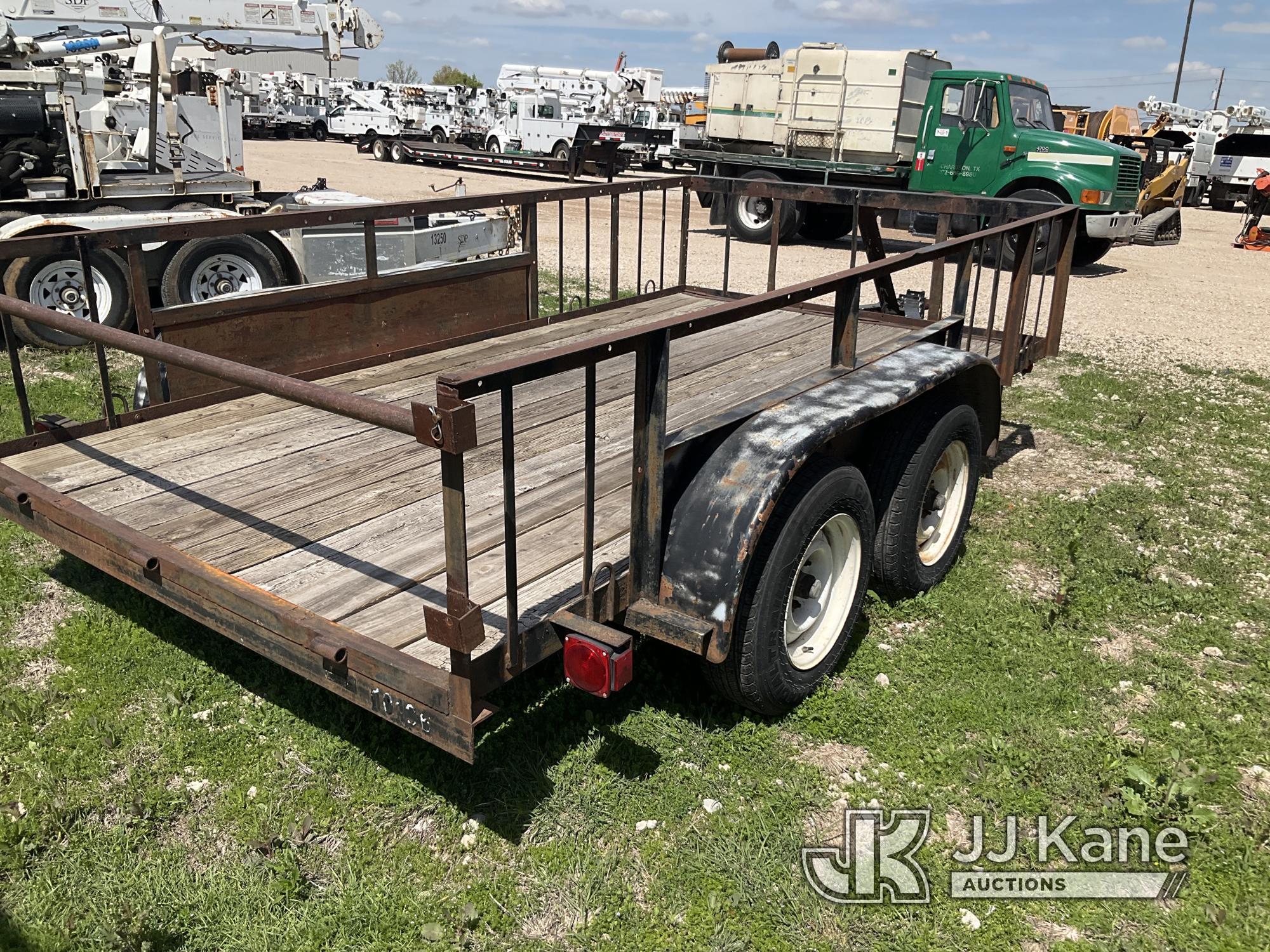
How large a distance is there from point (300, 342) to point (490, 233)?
5.07 meters

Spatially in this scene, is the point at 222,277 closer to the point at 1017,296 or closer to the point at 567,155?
the point at 1017,296

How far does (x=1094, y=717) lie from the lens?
3.56 metres

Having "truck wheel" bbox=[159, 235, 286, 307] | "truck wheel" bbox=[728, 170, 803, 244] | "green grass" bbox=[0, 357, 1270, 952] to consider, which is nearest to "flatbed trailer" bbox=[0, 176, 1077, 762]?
"green grass" bbox=[0, 357, 1270, 952]

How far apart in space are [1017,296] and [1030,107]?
12.1m

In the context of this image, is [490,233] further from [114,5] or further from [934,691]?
[934,691]

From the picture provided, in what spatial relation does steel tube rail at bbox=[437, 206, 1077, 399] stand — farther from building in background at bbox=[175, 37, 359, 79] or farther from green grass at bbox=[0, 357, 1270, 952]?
building in background at bbox=[175, 37, 359, 79]

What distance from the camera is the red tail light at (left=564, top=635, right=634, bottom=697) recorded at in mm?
2533

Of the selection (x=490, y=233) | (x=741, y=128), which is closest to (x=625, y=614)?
(x=490, y=233)

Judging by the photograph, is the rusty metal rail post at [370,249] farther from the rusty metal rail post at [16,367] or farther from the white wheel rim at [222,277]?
the white wheel rim at [222,277]

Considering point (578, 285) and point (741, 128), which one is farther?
point (741, 128)

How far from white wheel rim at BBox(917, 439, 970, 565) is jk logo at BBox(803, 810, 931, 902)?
60.7 inches

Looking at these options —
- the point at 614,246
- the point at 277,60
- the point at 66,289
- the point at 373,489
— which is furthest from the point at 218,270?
the point at 277,60

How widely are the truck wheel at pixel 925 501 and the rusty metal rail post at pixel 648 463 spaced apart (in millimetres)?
1381

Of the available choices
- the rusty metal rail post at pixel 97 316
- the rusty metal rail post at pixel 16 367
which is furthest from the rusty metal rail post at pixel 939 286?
the rusty metal rail post at pixel 16 367
